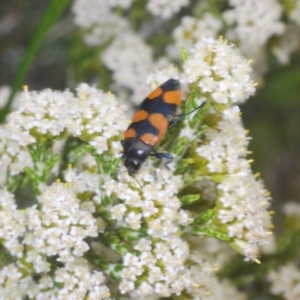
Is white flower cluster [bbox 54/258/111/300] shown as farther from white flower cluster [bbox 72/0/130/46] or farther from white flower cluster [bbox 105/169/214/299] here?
white flower cluster [bbox 72/0/130/46]

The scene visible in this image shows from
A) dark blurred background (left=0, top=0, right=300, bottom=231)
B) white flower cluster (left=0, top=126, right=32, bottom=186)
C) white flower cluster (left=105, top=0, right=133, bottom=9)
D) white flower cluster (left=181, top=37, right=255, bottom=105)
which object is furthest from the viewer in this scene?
dark blurred background (left=0, top=0, right=300, bottom=231)

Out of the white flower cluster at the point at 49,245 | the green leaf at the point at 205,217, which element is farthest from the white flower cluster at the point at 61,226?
the green leaf at the point at 205,217

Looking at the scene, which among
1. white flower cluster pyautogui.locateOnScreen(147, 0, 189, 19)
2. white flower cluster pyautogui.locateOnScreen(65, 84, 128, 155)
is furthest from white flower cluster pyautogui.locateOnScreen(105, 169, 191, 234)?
white flower cluster pyautogui.locateOnScreen(147, 0, 189, 19)

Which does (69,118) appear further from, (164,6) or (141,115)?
(164,6)

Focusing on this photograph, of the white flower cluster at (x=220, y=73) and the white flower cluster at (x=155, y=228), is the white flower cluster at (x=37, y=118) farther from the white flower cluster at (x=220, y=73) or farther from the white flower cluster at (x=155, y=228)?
the white flower cluster at (x=220, y=73)

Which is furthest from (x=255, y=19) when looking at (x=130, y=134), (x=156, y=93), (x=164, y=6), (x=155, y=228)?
(x=155, y=228)

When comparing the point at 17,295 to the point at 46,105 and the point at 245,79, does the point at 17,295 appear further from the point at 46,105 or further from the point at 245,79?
the point at 245,79
